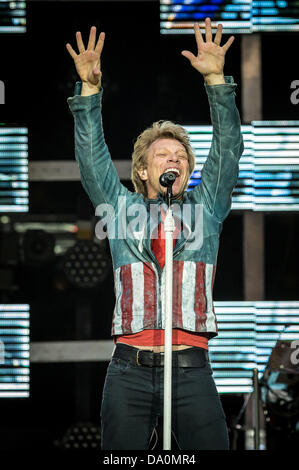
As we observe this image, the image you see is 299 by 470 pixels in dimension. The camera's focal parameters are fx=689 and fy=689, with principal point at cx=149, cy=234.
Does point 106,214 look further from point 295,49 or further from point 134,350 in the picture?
point 295,49

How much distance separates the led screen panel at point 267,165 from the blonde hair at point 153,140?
1331 millimetres

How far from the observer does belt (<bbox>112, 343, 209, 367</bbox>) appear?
2227 mm

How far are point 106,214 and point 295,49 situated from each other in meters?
2.17

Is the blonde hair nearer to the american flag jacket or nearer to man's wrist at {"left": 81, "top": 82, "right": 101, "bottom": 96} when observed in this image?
the american flag jacket

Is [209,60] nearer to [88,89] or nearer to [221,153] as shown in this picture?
[221,153]

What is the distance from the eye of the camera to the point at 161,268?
2346mm

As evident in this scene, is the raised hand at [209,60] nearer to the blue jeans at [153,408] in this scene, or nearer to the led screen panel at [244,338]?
the blue jeans at [153,408]

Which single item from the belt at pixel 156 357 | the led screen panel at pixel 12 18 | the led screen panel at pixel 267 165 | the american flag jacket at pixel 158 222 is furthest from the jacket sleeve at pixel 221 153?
the led screen panel at pixel 12 18

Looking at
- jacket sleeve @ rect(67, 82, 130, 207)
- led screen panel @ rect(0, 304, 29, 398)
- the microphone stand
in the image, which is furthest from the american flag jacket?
led screen panel @ rect(0, 304, 29, 398)

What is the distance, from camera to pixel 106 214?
246 centimetres

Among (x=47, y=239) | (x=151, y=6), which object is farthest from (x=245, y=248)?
(x=151, y=6)

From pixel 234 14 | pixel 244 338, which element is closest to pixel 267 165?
pixel 234 14

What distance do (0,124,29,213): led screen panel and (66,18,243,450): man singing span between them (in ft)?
5.15

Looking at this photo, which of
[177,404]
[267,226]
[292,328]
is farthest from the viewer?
[267,226]
